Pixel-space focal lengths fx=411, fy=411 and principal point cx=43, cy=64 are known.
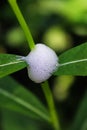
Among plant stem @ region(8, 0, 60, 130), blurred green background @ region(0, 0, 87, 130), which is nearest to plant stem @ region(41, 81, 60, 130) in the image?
plant stem @ region(8, 0, 60, 130)

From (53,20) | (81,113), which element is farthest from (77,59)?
(53,20)

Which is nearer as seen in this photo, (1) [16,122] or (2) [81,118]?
(2) [81,118]

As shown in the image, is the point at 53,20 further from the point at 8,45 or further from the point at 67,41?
the point at 8,45

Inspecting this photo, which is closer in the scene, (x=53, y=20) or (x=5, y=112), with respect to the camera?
(x=5, y=112)

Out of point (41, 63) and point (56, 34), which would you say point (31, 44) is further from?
point (56, 34)

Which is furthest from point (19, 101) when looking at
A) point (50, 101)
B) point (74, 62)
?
point (74, 62)

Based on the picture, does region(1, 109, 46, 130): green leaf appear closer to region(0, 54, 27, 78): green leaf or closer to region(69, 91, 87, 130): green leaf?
region(69, 91, 87, 130): green leaf

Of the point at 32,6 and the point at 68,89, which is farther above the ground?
the point at 32,6
